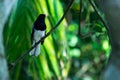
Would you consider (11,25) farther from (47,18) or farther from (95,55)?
(95,55)

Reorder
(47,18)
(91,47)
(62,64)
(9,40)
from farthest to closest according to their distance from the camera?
1. (91,47)
2. (62,64)
3. (47,18)
4. (9,40)

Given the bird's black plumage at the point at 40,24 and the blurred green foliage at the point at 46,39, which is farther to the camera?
the bird's black plumage at the point at 40,24

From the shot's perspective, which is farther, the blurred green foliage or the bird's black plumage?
the bird's black plumage

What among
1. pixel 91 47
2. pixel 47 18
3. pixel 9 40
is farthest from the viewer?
pixel 91 47

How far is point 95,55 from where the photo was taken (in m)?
5.96

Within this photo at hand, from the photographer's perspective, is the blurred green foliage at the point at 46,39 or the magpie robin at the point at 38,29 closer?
the blurred green foliage at the point at 46,39

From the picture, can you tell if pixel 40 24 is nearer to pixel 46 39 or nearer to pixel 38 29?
pixel 38 29

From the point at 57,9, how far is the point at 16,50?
361 mm

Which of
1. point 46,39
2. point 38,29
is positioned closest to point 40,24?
point 38,29

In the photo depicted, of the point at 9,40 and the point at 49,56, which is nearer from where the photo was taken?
the point at 9,40

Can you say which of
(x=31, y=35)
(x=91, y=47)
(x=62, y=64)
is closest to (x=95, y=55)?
(x=91, y=47)

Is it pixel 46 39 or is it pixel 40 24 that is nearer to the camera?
pixel 46 39

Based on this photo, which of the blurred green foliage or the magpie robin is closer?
the blurred green foliage

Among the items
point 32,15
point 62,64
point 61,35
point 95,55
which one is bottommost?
point 95,55
